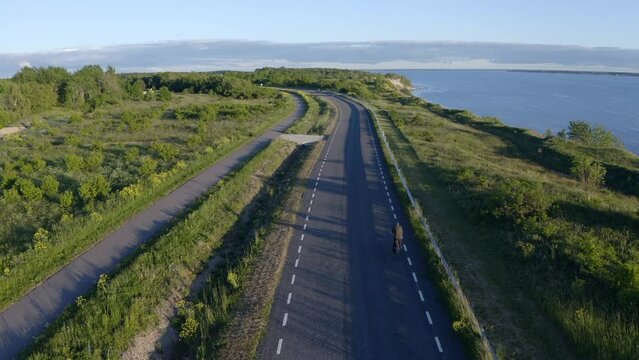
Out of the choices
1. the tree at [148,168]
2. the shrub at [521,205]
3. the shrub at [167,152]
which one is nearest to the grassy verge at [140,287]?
the tree at [148,168]

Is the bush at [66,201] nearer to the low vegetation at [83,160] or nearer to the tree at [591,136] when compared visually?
the low vegetation at [83,160]

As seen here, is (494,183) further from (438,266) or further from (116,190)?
(116,190)

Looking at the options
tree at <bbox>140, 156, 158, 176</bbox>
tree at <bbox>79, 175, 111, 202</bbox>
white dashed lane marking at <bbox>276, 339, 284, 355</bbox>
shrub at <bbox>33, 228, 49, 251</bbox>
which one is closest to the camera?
white dashed lane marking at <bbox>276, 339, 284, 355</bbox>

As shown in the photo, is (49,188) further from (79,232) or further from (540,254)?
(540,254)

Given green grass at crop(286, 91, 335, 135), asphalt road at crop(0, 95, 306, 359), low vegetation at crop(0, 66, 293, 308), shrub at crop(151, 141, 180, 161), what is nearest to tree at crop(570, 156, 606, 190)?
green grass at crop(286, 91, 335, 135)

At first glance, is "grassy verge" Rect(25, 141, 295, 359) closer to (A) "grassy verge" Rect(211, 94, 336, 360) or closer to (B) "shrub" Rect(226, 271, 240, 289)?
(B) "shrub" Rect(226, 271, 240, 289)

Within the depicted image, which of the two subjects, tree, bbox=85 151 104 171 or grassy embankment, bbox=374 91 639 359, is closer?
grassy embankment, bbox=374 91 639 359

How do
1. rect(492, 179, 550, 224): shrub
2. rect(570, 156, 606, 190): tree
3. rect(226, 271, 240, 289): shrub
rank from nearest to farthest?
rect(226, 271, 240, 289): shrub < rect(492, 179, 550, 224): shrub < rect(570, 156, 606, 190): tree
